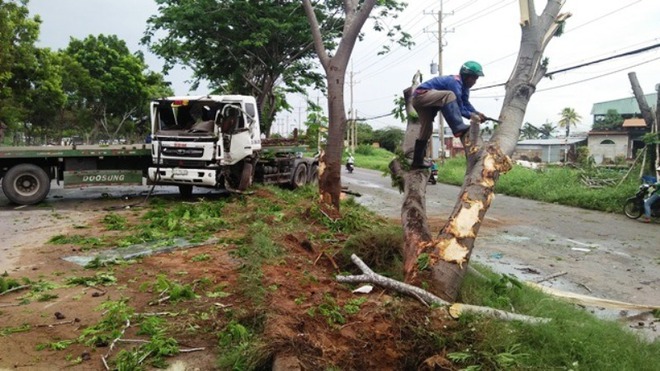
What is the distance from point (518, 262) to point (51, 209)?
34.2ft

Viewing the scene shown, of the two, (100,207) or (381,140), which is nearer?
(100,207)

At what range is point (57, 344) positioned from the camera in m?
3.87

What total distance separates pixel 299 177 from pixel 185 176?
17.1ft

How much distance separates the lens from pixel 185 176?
12383 mm

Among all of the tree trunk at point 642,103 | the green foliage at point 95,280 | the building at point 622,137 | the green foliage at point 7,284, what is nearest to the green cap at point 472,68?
the green foliage at point 95,280

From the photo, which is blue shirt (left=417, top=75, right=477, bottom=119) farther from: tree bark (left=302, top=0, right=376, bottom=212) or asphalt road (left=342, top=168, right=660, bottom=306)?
tree bark (left=302, top=0, right=376, bottom=212)

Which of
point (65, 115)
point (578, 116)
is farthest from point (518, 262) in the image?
point (578, 116)

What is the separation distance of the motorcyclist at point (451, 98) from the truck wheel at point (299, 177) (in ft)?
35.7

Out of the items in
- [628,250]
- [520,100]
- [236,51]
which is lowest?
[628,250]

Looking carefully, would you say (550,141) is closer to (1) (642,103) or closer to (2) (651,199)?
(1) (642,103)

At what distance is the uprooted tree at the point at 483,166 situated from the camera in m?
4.59

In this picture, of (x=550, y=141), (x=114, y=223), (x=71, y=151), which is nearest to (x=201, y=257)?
(x=114, y=223)

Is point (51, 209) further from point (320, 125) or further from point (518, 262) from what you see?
point (518, 262)

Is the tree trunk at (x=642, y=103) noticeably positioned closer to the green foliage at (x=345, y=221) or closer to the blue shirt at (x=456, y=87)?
the green foliage at (x=345, y=221)
